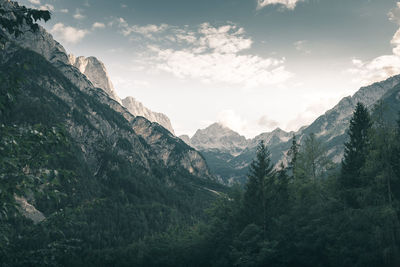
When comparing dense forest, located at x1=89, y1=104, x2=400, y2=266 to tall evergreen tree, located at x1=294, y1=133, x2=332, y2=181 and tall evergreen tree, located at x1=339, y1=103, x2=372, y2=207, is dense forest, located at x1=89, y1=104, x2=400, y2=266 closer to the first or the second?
tall evergreen tree, located at x1=339, y1=103, x2=372, y2=207

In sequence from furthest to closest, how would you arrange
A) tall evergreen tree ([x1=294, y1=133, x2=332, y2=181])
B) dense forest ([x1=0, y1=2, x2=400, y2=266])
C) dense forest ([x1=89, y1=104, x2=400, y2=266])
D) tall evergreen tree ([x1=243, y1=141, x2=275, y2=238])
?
tall evergreen tree ([x1=294, y1=133, x2=332, y2=181])
tall evergreen tree ([x1=243, y1=141, x2=275, y2=238])
dense forest ([x1=89, y1=104, x2=400, y2=266])
dense forest ([x1=0, y1=2, x2=400, y2=266])

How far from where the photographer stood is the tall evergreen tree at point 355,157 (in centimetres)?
4141

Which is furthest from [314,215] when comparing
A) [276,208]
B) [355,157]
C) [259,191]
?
[355,157]

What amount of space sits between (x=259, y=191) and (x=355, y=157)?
16719 millimetres

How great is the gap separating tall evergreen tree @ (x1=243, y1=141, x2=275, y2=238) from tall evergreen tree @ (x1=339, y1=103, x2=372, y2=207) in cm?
1250

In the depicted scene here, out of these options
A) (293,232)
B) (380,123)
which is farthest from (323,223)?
(380,123)

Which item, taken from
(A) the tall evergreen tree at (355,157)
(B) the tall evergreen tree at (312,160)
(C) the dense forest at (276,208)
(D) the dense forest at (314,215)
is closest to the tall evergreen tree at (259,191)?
(D) the dense forest at (314,215)

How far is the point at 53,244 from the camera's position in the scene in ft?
27.8

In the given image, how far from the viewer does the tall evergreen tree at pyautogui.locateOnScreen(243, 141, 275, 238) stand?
4906 centimetres

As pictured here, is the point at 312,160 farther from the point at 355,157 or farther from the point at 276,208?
the point at 276,208

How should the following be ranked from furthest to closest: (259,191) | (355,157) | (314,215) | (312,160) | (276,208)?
1. (312,160)
2. (259,191)
3. (276,208)
4. (355,157)
5. (314,215)

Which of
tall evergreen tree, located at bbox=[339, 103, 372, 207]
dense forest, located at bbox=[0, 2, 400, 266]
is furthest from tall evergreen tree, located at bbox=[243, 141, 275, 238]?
tall evergreen tree, located at bbox=[339, 103, 372, 207]

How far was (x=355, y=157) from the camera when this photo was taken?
144 ft

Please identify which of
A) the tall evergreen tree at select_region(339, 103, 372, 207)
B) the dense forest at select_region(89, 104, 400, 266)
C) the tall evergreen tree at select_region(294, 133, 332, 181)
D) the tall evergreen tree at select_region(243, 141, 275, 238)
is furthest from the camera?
the tall evergreen tree at select_region(294, 133, 332, 181)
